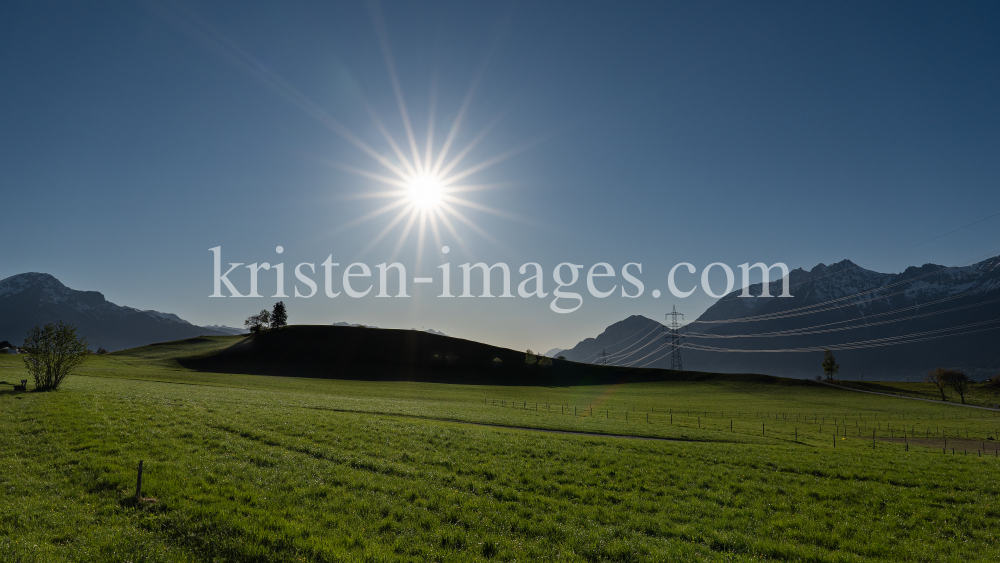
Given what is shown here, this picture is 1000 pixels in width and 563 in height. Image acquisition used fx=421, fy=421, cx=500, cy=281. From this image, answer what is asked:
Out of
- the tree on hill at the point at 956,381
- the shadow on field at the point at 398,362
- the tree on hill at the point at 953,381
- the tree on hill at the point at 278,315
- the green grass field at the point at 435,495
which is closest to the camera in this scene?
the green grass field at the point at 435,495

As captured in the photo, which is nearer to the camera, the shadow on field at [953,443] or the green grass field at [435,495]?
the green grass field at [435,495]

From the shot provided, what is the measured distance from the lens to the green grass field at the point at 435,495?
442 inches

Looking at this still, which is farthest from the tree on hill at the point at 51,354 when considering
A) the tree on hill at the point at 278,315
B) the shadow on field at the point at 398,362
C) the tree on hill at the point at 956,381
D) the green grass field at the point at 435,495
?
the tree on hill at the point at 956,381

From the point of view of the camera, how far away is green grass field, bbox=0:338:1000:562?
36.9ft

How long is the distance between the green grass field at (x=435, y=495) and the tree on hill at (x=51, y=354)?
55.9 feet

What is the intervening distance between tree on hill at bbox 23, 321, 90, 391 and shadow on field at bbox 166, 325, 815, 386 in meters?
79.3

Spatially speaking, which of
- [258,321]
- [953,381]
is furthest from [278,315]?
[953,381]

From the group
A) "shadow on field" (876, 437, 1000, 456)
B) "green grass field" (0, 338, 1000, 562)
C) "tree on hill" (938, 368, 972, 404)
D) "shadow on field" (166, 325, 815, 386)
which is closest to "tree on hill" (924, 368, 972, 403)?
"tree on hill" (938, 368, 972, 404)

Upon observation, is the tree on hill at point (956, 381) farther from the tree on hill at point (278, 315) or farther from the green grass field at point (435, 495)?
the tree on hill at point (278, 315)

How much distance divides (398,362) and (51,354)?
104 meters

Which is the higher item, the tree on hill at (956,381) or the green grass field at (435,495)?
the green grass field at (435,495)

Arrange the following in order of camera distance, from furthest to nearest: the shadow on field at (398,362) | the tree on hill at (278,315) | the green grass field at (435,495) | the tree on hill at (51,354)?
1. the tree on hill at (278,315)
2. the shadow on field at (398,362)
3. the tree on hill at (51,354)
4. the green grass field at (435,495)

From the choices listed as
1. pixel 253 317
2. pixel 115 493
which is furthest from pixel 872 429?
Result: pixel 253 317

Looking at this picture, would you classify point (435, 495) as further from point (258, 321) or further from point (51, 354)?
point (258, 321)
